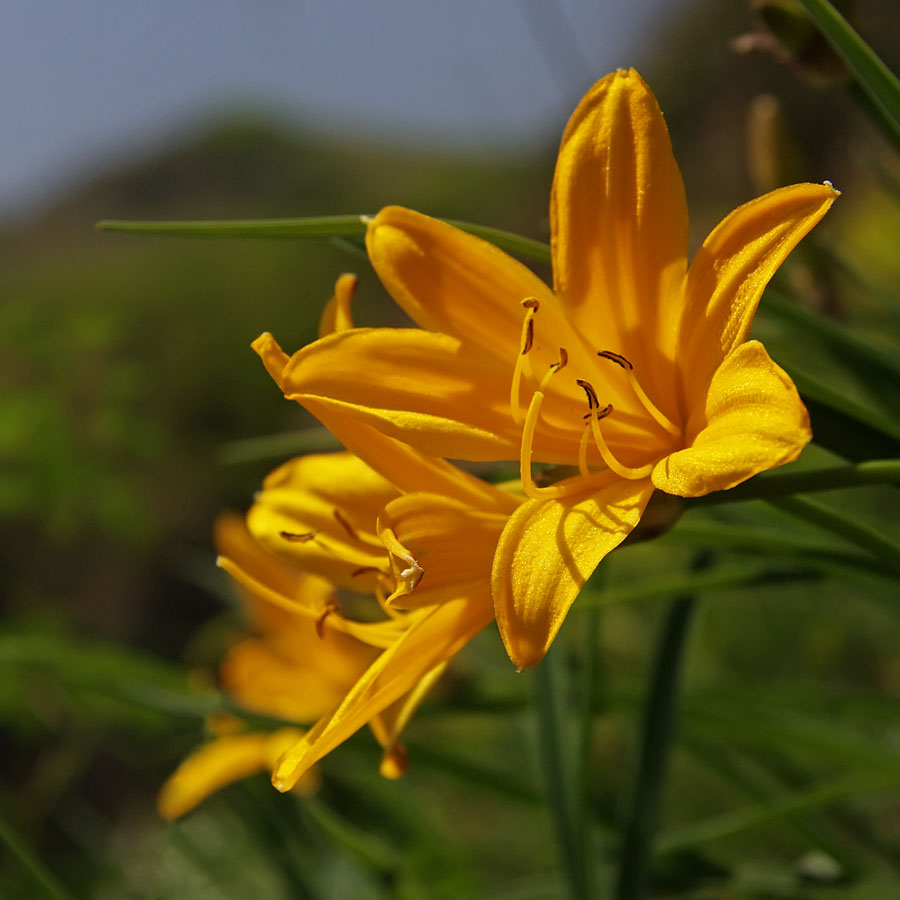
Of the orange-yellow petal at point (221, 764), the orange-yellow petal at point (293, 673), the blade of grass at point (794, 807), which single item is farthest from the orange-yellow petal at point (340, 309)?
the orange-yellow petal at point (293, 673)

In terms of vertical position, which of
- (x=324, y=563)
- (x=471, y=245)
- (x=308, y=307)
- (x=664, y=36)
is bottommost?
(x=664, y=36)

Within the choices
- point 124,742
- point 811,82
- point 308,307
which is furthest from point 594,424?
point 308,307

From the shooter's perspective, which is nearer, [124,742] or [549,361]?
[549,361]

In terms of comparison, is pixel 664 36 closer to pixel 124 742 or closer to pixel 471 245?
pixel 124 742

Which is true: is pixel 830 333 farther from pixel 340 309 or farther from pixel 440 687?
pixel 440 687

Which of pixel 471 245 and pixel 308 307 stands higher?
pixel 471 245

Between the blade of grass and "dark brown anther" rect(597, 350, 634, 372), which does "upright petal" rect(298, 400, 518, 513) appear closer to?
"dark brown anther" rect(597, 350, 634, 372)

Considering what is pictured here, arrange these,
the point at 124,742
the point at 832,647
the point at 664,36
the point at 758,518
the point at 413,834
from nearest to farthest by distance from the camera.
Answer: the point at 758,518 < the point at 413,834 < the point at 832,647 < the point at 124,742 < the point at 664,36


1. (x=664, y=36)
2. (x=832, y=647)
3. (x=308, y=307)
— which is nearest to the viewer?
(x=832, y=647)
